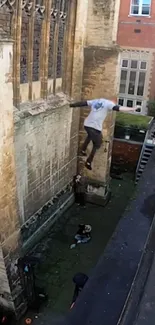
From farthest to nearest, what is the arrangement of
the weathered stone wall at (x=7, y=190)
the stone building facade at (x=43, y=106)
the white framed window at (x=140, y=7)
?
the white framed window at (x=140, y=7)
the stone building facade at (x=43, y=106)
the weathered stone wall at (x=7, y=190)

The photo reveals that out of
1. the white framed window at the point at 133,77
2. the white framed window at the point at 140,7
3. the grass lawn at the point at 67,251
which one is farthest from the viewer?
the white framed window at the point at 133,77

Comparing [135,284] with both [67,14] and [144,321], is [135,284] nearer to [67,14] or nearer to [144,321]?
[144,321]

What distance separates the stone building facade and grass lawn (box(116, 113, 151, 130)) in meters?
3.87

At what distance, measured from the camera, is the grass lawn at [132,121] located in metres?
16.8

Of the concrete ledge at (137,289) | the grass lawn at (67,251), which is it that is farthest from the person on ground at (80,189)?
the concrete ledge at (137,289)

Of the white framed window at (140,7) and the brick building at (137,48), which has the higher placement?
the white framed window at (140,7)

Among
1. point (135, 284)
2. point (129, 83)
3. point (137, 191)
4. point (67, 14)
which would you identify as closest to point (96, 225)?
point (137, 191)

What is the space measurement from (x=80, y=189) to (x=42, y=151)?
11.1 feet

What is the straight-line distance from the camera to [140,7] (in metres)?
21.2

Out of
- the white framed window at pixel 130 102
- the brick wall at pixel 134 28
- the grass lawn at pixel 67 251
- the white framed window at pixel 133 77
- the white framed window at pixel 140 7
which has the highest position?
the white framed window at pixel 140 7

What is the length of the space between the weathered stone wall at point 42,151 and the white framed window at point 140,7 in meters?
11.3

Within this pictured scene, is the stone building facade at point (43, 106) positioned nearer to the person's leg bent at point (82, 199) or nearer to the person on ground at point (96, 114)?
the person's leg bent at point (82, 199)

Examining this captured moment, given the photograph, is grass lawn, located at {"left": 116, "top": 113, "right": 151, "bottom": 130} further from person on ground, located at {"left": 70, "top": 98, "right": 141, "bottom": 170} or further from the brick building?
person on ground, located at {"left": 70, "top": 98, "right": 141, "bottom": 170}

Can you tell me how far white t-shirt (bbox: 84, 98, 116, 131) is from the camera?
366 inches
